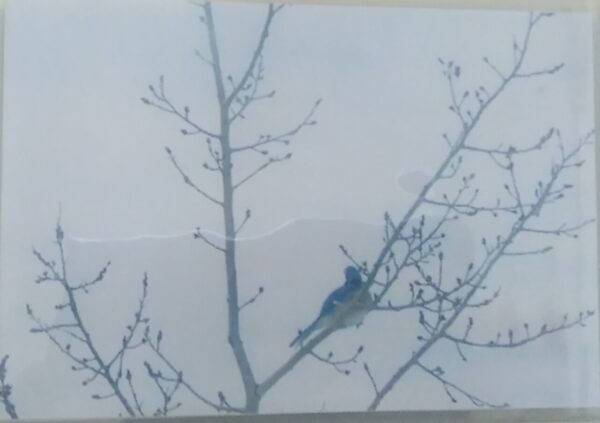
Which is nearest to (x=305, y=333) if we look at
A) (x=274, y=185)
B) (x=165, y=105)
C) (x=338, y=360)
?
(x=338, y=360)

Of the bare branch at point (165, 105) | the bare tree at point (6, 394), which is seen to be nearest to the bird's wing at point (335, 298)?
the bare branch at point (165, 105)

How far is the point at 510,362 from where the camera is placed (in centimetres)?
89

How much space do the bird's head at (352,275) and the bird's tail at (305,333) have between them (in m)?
0.06

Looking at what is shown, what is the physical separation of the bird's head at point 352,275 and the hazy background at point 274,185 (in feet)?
0.05

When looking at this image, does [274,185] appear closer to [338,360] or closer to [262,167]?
[262,167]

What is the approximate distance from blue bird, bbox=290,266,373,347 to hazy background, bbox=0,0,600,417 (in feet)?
0.04

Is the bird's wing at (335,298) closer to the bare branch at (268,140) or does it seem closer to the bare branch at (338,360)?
the bare branch at (338,360)

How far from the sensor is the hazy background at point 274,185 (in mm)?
843

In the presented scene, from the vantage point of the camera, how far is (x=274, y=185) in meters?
0.87

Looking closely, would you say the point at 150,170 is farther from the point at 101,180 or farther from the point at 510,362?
the point at 510,362

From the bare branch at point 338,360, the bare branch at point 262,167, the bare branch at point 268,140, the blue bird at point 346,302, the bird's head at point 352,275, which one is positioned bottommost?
the bare branch at point 338,360

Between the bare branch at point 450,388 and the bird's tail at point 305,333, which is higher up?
the bird's tail at point 305,333

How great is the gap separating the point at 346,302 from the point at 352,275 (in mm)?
31

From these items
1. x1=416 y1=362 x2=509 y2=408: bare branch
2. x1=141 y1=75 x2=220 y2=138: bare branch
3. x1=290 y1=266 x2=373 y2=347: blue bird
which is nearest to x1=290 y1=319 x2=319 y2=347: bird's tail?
x1=290 y1=266 x2=373 y2=347: blue bird
